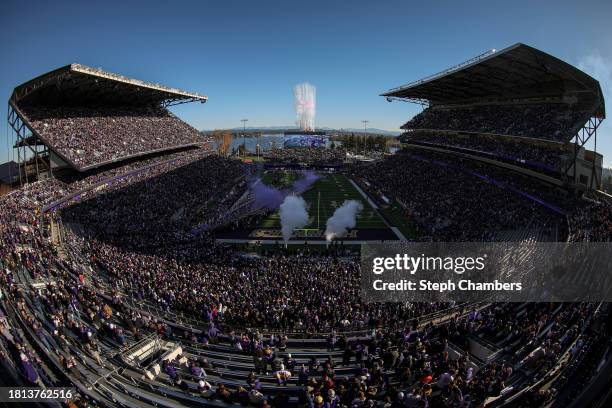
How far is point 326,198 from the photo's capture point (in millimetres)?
51969

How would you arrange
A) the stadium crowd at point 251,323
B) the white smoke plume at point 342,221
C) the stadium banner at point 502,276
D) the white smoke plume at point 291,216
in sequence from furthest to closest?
the white smoke plume at point 291,216
the white smoke plume at point 342,221
the stadium banner at point 502,276
the stadium crowd at point 251,323

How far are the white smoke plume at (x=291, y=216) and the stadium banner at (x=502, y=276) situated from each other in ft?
44.3

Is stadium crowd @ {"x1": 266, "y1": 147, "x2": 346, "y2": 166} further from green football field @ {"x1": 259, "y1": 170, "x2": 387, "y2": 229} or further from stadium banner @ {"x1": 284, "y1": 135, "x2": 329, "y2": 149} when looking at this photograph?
green football field @ {"x1": 259, "y1": 170, "x2": 387, "y2": 229}

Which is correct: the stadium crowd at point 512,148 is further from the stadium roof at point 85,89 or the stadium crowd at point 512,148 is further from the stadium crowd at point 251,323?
→ the stadium roof at point 85,89

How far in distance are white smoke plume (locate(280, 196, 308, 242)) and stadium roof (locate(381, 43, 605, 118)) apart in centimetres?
2315

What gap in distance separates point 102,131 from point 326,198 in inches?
1187

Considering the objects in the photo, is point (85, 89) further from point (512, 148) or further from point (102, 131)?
point (512, 148)

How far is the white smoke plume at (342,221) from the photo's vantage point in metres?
33.4

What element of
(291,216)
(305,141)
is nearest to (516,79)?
(291,216)

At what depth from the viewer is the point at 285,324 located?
48.6 ft

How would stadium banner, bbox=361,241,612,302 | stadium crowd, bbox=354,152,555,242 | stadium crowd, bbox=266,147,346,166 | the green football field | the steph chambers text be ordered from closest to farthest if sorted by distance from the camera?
1. stadium banner, bbox=361,241,612,302
2. the steph chambers text
3. stadium crowd, bbox=354,152,555,242
4. the green football field
5. stadium crowd, bbox=266,147,346,166

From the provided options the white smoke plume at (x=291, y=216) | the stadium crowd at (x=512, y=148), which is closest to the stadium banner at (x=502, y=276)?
the white smoke plume at (x=291, y=216)

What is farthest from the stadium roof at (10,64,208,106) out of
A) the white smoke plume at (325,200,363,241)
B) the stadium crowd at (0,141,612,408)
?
the white smoke plume at (325,200,363,241)

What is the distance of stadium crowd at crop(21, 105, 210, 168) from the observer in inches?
1511
